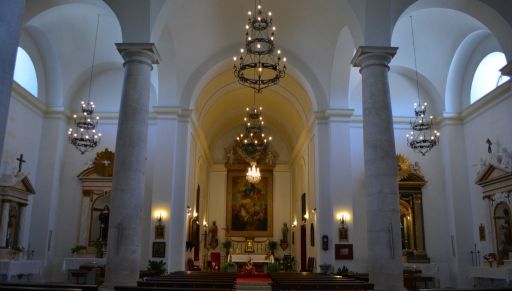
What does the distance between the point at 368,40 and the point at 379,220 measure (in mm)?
3768

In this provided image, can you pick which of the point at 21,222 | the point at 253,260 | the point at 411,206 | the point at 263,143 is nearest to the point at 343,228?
the point at 411,206

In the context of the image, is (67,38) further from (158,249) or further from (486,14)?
(486,14)

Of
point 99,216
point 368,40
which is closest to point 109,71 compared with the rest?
point 99,216

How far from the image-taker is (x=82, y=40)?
14.7 meters

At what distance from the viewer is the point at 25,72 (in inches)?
563

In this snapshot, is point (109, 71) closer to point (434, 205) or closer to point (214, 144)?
point (214, 144)

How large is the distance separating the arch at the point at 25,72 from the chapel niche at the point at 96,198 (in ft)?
10.5

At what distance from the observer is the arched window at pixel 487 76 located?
551 inches

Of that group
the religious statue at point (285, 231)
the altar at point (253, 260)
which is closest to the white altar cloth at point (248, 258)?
the altar at point (253, 260)

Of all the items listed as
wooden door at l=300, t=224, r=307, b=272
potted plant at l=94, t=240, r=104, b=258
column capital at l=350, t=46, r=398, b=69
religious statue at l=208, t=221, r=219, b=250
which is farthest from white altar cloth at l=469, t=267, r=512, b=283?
religious statue at l=208, t=221, r=219, b=250

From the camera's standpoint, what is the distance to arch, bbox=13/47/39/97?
13.9 meters

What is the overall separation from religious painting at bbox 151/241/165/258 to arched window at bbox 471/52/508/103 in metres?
11.4

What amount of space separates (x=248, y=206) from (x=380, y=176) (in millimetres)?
17422

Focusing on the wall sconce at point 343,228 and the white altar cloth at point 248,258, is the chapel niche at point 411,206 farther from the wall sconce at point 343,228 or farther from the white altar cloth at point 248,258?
the white altar cloth at point 248,258
